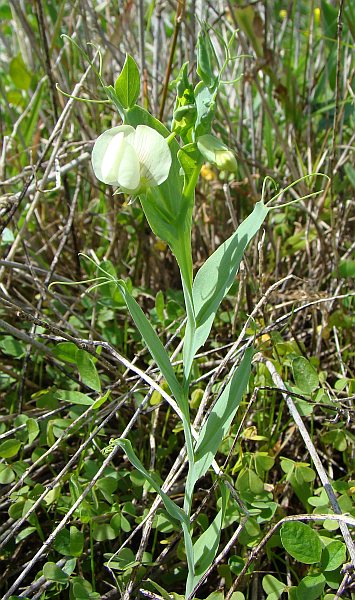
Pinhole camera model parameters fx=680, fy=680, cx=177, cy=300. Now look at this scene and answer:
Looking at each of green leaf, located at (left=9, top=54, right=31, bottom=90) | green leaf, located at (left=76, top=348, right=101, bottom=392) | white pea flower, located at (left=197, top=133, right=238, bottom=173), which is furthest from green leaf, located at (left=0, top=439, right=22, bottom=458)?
green leaf, located at (left=9, top=54, right=31, bottom=90)

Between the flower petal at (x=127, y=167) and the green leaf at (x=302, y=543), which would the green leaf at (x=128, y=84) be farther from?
the green leaf at (x=302, y=543)

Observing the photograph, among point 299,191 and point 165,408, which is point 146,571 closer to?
point 165,408

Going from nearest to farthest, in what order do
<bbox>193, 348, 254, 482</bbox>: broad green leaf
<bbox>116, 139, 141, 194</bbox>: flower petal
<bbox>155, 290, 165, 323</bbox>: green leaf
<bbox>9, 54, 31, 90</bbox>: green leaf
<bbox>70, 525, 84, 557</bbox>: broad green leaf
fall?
<bbox>116, 139, 141, 194</bbox>: flower petal < <bbox>193, 348, 254, 482</bbox>: broad green leaf < <bbox>70, 525, 84, 557</bbox>: broad green leaf < <bbox>155, 290, 165, 323</bbox>: green leaf < <bbox>9, 54, 31, 90</bbox>: green leaf

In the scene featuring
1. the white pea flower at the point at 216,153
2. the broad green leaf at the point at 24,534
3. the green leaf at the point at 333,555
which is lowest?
the green leaf at the point at 333,555

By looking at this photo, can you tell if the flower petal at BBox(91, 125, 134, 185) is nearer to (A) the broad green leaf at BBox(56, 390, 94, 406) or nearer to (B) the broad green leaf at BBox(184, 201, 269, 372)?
(B) the broad green leaf at BBox(184, 201, 269, 372)

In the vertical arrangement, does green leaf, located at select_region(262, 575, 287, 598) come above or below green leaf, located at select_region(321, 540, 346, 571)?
below

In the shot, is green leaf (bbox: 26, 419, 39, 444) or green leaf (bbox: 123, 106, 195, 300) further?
green leaf (bbox: 26, 419, 39, 444)

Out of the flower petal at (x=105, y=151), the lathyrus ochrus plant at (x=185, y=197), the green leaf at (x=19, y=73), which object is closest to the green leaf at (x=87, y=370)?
the lathyrus ochrus plant at (x=185, y=197)
